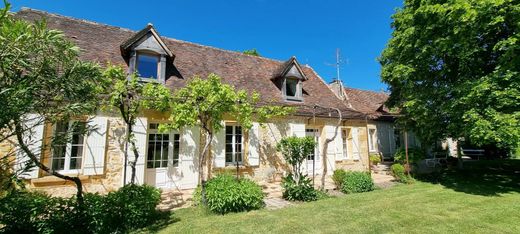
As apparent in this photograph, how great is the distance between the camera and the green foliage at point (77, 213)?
163 inches

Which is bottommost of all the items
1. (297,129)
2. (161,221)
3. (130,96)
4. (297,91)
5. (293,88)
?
(161,221)

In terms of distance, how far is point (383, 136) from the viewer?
14.5 metres

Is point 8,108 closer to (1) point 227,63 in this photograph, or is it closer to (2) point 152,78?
(2) point 152,78

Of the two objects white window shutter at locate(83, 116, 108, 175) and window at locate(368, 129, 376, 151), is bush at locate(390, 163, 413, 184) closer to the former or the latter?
window at locate(368, 129, 376, 151)

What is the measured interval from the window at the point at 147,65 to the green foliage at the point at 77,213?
491cm

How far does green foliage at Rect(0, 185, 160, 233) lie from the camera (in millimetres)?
4152

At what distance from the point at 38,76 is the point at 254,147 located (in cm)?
709

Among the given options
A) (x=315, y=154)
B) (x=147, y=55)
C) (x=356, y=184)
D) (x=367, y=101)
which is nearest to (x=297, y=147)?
(x=356, y=184)

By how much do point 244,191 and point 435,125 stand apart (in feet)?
26.5

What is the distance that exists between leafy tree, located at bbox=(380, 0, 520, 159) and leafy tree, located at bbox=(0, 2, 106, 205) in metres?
9.82

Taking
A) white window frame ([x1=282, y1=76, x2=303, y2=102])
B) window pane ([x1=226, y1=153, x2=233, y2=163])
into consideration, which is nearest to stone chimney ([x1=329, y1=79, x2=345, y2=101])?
white window frame ([x1=282, y1=76, x2=303, y2=102])

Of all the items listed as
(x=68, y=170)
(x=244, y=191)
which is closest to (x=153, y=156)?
(x=68, y=170)

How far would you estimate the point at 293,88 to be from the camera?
1184 cm

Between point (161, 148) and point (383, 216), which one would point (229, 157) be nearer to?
point (161, 148)
